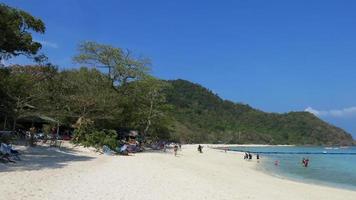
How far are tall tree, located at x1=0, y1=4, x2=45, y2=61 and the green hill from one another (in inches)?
3889

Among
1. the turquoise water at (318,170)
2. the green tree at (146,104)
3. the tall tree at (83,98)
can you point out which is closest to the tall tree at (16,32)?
the tall tree at (83,98)

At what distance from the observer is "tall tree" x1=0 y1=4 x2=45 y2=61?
752 inches

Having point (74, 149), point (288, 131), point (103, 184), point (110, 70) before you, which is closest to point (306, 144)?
point (288, 131)

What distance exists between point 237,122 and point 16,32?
146934mm

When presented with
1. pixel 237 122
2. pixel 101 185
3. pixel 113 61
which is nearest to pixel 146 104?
pixel 113 61

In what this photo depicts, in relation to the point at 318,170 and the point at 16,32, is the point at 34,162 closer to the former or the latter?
the point at 16,32

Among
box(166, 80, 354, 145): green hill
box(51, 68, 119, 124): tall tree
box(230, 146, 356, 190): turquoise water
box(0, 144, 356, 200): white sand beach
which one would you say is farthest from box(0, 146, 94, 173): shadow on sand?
box(166, 80, 354, 145): green hill

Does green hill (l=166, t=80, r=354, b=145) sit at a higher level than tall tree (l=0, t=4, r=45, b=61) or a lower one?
higher

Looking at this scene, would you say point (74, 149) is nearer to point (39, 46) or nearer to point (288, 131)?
point (39, 46)

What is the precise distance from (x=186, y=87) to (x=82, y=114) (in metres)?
138

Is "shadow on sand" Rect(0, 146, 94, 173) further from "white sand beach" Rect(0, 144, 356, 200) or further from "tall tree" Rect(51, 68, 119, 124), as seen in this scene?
"tall tree" Rect(51, 68, 119, 124)

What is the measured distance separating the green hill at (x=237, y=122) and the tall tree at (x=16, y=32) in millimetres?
98768

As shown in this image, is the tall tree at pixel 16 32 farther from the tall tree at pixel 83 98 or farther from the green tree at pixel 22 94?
the tall tree at pixel 83 98

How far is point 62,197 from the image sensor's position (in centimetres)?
1204
